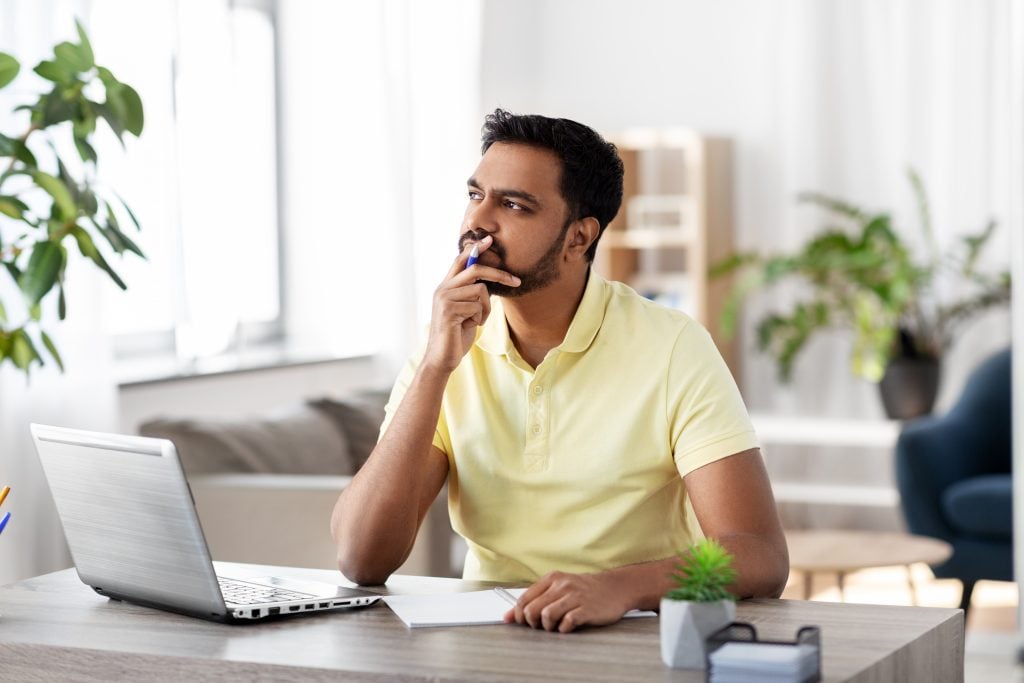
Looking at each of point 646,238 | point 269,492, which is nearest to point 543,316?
point 269,492

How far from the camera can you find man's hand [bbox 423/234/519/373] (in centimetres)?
205

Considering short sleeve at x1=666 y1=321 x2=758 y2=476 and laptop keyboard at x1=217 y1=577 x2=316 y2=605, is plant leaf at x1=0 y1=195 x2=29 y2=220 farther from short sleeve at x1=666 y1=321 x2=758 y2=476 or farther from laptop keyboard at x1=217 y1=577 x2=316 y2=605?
short sleeve at x1=666 y1=321 x2=758 y2=476

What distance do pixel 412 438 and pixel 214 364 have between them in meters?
2.73

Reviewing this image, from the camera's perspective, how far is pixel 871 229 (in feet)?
19.0

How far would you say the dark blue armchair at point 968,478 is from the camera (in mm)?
4516

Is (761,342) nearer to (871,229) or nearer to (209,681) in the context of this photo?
(871,229)

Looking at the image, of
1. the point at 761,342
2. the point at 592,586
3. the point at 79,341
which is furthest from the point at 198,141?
the point at 592,586

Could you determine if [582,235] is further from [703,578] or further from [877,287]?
[877,287]

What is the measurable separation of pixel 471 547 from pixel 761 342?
413 cm

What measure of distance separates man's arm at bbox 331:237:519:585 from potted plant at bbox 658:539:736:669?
611mm

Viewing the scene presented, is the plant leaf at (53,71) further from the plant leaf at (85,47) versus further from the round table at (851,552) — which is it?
the round table at (851,552)

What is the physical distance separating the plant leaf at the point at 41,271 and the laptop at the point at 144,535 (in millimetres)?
816

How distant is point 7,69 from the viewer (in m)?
2.56

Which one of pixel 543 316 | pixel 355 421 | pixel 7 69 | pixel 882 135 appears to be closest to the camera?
pixel 543 316
